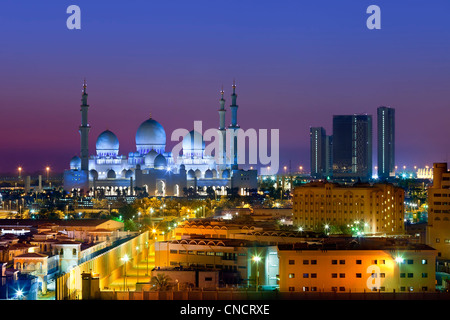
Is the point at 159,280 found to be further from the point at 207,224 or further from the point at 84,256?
the point at 207,224

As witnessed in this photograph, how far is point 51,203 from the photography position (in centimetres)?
6053

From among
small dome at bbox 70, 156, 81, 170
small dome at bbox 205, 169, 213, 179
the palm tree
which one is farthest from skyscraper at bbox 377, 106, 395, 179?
the palm tree

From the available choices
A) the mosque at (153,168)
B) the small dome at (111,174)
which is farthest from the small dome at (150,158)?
the small dome at (111,174)

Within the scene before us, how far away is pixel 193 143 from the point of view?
70250 mm

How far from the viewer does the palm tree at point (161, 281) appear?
828 inches

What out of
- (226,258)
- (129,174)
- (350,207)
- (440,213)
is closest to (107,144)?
(129,174)

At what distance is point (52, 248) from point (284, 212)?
2384 cm

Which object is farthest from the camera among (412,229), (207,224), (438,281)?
(412,229)

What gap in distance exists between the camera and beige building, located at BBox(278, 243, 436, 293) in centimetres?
2220

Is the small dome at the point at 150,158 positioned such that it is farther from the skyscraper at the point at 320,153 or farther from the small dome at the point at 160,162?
the skyscraper at the point at 320,153

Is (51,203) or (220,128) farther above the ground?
(220,128)

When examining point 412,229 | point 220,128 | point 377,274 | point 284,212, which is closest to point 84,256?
point 377,274

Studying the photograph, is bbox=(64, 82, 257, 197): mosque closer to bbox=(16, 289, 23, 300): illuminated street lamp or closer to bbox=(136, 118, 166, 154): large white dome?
bbox=(136, 118, 166, 154): large white dome

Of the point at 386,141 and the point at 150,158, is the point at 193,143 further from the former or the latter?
the point at 386,141
